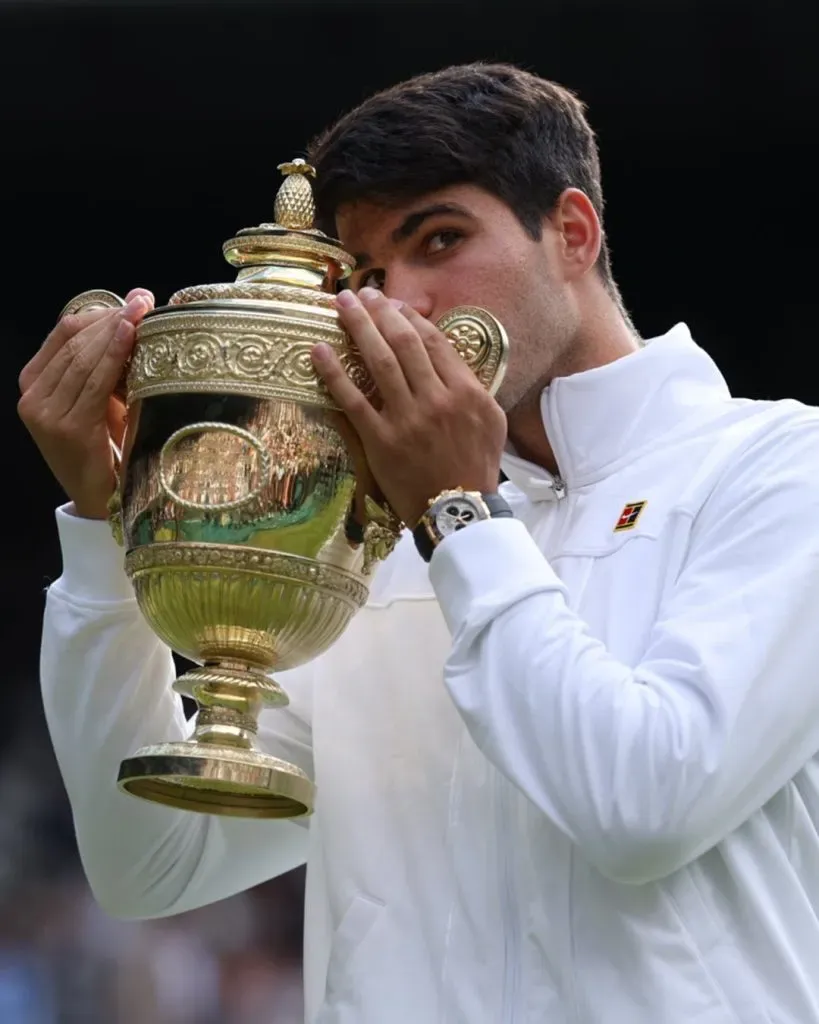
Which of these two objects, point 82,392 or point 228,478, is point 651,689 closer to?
point 228,478

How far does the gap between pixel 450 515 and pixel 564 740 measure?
0.28 metres

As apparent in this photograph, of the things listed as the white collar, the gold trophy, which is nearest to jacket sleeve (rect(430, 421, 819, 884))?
the gold trophy

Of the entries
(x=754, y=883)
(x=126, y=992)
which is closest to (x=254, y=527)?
(x=754, y=883)

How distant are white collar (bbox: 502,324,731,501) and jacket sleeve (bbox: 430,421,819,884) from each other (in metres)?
0.33

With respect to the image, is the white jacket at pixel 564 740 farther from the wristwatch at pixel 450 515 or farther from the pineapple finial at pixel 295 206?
the pineapple finial at pixel 295 206

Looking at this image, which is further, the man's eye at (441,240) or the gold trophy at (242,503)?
the man's eye at (441,240)

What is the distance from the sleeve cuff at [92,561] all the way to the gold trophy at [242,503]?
180mm

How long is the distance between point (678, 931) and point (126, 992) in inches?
183

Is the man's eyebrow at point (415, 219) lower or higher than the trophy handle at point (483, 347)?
lower

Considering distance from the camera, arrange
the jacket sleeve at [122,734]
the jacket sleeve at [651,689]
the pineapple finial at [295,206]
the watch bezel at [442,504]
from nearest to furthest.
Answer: the jacket sleeve at [651,689] → the watch bezel at [442,504] → the pineapple finial at [295,206] → the jacket sleeve at [122,734]

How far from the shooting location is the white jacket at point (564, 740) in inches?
76.9

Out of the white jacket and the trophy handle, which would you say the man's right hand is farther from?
the trophy handle

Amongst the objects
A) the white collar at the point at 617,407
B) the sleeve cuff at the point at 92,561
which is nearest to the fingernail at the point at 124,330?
the sleeve cuff at the point at 92,561

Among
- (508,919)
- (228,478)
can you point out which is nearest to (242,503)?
(228,478)
